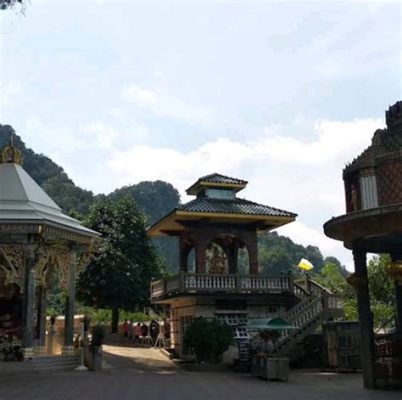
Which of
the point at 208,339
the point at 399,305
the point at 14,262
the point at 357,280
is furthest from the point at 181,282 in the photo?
the point at 357,280

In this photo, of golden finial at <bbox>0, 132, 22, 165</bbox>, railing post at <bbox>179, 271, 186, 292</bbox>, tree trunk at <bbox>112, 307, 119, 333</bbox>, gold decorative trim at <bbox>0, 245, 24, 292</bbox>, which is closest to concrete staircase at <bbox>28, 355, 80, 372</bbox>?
gold decorative trim at <bbox>0, 245, 24, 292</bbox>

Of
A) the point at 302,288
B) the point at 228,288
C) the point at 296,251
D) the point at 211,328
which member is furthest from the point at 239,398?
the point at 296,251

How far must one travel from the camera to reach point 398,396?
12023mm

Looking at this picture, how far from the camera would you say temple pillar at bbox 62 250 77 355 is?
20109 millimetres

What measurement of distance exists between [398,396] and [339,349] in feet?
30.7

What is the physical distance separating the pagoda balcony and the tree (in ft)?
42.1

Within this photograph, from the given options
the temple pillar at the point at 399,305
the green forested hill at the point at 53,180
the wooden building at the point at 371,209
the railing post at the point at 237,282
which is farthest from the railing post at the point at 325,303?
the green forested hill at the point at 53,180

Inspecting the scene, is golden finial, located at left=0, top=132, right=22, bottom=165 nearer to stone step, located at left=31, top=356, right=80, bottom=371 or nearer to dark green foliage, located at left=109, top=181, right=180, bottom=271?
stone step, located at left=31, top=356, right=80, bottom=371


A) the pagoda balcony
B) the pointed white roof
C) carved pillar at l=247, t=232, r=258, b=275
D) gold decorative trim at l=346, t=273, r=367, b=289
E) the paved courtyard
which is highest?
the pointed white roof

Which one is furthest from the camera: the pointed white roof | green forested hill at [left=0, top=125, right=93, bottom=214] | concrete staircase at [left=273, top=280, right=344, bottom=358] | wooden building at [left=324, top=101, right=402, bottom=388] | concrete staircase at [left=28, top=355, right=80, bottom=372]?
green forested hill at [left=0, top=125, right=93, bottom=214]

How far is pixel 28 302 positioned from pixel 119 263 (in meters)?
19.3

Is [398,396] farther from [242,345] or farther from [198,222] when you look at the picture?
[198,222]

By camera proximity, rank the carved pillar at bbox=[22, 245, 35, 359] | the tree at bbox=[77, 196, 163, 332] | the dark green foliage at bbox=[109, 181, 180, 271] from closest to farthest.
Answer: the carved pillar at bbox=[22, 245, 35, 359] < the tree at bbox=[77, 196, 163, 332] < the dark green foliage at bbox=[109, 181, 180, 271]

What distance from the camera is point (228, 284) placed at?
24625mm
